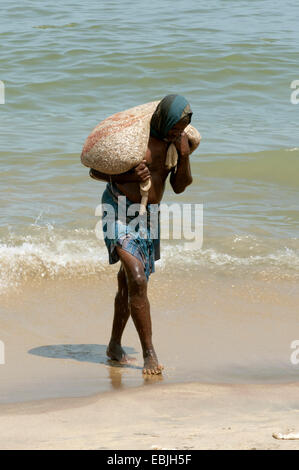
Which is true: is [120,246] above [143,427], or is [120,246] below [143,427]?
above

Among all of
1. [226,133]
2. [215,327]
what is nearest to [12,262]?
[215,327]

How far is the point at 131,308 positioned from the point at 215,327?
1.04 metres

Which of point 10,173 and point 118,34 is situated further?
point 118,34

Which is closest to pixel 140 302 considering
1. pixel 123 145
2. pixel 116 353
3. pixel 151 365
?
pixel 151 365

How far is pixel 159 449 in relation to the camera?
9.16 feet

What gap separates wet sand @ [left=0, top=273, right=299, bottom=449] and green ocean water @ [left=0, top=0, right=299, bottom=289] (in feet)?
1.41

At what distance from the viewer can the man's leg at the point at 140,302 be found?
402 centimetres

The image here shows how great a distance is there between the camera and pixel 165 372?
419 cm

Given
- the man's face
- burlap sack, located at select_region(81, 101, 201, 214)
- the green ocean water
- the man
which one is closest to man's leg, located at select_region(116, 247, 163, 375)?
the man

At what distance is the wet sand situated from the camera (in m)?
3.08

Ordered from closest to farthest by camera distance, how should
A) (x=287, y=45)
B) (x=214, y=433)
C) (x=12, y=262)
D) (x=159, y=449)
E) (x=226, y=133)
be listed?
1. (x=159, y=449)
2. (x=214, y=433)
3. (x=12, y=262)
4. (x=226, y=133)
5. (x=287, y=45)

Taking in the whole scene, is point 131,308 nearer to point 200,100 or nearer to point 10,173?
point 10,173

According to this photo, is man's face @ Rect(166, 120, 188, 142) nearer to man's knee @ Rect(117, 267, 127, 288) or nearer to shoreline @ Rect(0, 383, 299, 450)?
man's knee @ Rect(117, 267, 127, 288)

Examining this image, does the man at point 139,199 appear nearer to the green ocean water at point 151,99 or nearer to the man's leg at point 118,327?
the man's leg at point 118,327
